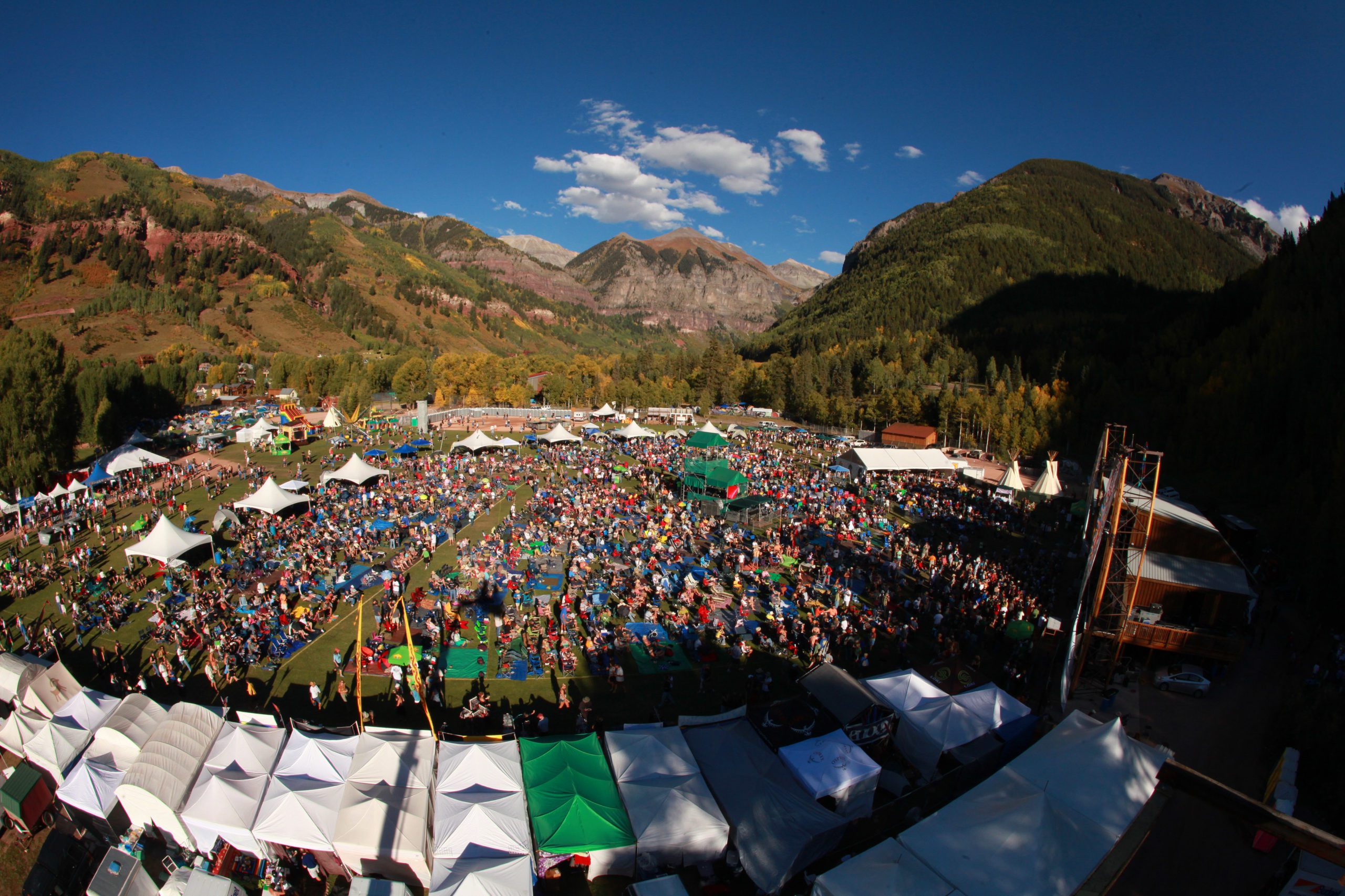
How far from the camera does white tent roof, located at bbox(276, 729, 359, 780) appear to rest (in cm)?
853

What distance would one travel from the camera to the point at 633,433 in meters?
42.8

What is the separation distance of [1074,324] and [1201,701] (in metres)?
92.4

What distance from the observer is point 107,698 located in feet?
32.8

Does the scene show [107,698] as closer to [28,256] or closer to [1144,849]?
[1144,849]

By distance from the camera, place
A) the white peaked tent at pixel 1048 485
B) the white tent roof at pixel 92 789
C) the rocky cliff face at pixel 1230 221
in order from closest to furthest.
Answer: the white tent roof at pixel 92 789, the white peaked tent at pixel 1048 485, the rocky cliff face at pixel 1230 221

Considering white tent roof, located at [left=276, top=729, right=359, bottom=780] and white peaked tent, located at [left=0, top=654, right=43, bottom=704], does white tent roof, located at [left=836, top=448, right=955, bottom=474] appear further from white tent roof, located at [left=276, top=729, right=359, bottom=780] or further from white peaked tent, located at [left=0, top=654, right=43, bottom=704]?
white peaked tent, located at [left=0, top=654, right=43, bottom=704]

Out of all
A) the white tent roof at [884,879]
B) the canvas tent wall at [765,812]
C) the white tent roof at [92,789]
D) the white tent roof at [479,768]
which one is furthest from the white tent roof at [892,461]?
the white tent roof at [92,789]

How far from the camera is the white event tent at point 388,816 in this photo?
7.70 m

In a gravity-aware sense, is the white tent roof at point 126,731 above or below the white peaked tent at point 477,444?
below

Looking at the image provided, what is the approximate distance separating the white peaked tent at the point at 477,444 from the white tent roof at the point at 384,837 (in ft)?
97.2

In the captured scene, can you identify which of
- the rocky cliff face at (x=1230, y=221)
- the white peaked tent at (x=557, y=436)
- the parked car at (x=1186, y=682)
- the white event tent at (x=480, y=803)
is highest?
the rocky cliff face at (x=1230, y=221)

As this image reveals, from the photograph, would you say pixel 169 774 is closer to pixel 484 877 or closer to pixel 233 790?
pixel 233 790

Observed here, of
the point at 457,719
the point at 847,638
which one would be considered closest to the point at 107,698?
the point at 457,719

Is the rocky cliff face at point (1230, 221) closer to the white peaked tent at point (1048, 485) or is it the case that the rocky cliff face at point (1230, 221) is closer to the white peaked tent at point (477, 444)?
the white peaked tent at point (1048, 485)
